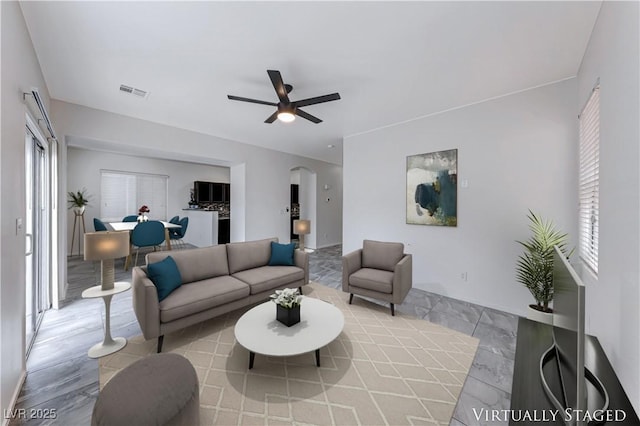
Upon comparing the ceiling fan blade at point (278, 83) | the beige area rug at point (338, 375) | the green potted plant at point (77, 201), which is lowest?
the beige area rug at point (338, 375)

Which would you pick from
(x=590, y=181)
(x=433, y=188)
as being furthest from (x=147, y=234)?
(x=590, y=181)

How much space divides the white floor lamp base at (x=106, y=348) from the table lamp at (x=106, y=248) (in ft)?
1.75

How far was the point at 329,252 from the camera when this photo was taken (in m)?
6.79

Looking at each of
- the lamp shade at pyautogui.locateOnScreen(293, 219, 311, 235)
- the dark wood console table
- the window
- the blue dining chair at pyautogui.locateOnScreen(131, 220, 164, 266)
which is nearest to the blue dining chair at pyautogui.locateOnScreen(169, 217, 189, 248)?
the blue dining chair at pyautogui.locateOnScreen(131, 220, 164, 266)

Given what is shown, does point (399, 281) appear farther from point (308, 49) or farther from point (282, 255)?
point (308, 49)

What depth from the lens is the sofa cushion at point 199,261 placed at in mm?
2812

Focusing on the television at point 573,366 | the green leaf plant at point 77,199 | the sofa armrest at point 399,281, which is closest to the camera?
the television at point 573,366

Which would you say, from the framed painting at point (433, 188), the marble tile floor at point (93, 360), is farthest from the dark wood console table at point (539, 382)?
the framed painting at point (433, 188)

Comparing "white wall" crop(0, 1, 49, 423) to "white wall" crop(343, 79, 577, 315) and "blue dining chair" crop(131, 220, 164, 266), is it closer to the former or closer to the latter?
"blue dining chair" crop(131, 220, 164, 266)

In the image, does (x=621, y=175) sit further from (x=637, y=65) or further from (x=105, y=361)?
(x=105, y=361)

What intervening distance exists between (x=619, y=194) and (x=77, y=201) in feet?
28.3

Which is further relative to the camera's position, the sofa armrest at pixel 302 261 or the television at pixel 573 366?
the sofa armrest at pixel 302 261

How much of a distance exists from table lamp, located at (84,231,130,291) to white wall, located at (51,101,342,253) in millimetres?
2330

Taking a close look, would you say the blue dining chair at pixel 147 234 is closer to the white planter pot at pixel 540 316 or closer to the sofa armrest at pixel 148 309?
the sofa armrest at pixel 148 309
